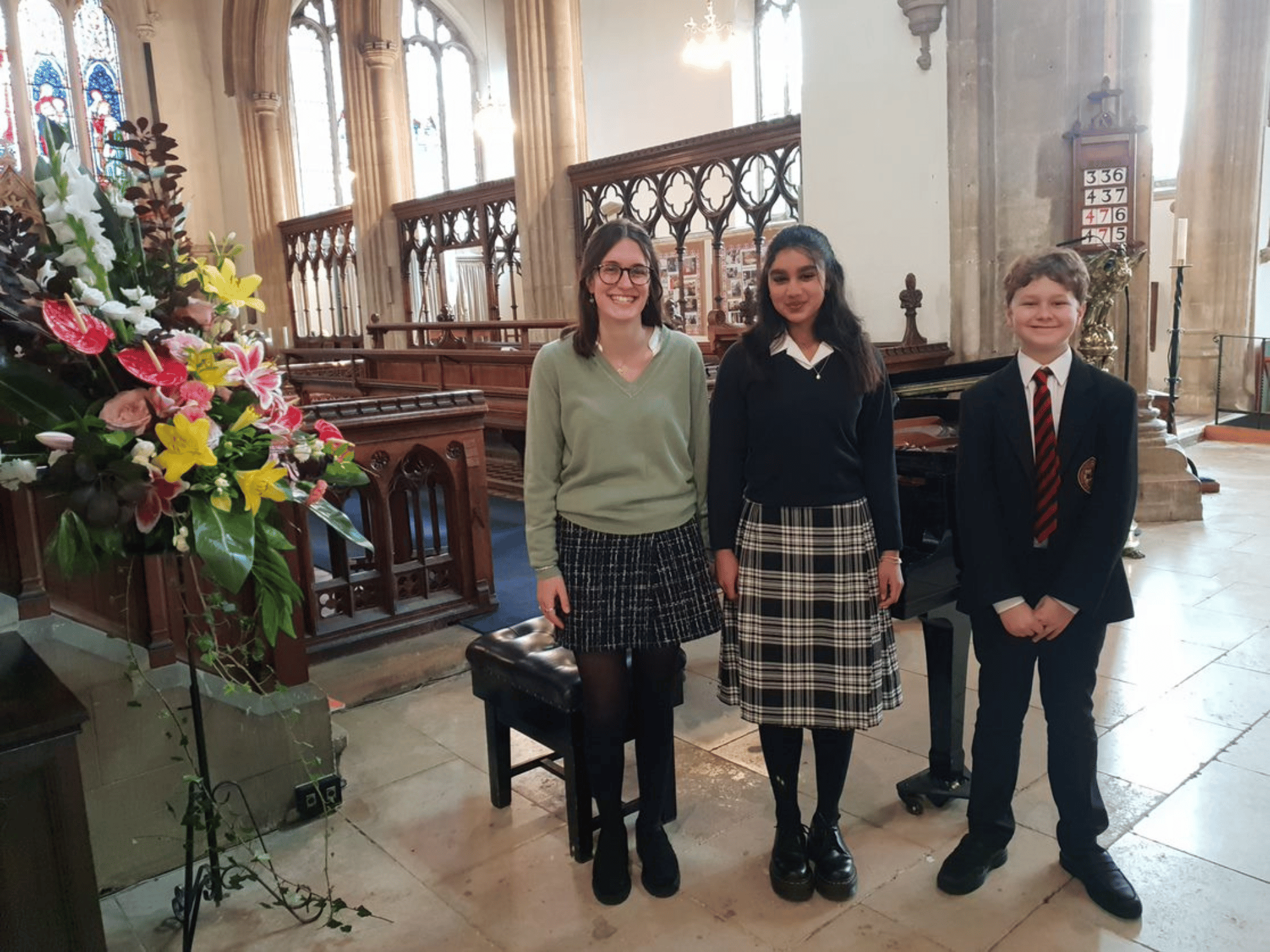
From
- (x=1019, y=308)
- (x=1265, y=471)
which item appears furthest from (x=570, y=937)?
(x=1265, y=471)

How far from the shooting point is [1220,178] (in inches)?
354

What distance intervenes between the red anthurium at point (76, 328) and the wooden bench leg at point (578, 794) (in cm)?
125

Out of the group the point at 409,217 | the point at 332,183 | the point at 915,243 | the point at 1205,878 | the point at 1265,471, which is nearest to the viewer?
the point at 1205,878

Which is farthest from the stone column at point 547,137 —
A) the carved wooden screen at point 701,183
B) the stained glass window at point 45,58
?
the stained glass window at point 45,58

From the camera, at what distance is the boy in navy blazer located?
6.11ft

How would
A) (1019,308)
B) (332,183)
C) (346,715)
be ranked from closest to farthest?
(1019,308)
(346,715)
(332,183)

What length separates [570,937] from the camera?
1973mm

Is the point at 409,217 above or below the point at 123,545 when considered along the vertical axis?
above

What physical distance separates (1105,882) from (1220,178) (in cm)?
909

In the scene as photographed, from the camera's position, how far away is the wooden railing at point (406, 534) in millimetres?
3498

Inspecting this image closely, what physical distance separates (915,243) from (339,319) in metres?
9.61

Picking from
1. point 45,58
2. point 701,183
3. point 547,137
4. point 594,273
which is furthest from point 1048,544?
point 45,58

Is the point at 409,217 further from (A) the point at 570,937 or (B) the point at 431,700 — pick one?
(A) the point at 570,937

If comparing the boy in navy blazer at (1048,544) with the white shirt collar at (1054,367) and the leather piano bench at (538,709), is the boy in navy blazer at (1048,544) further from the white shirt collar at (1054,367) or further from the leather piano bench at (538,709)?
the leather piano bench at (538,709)
